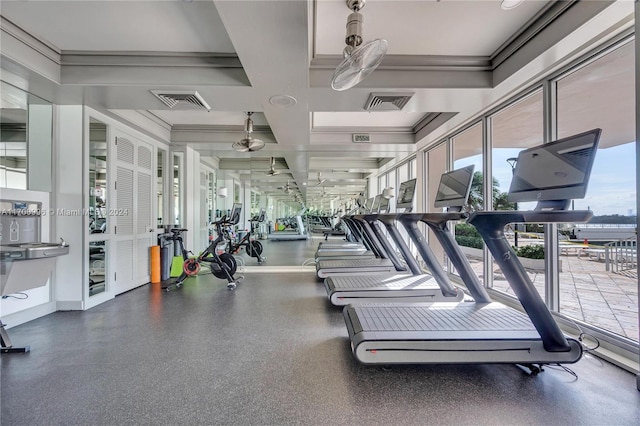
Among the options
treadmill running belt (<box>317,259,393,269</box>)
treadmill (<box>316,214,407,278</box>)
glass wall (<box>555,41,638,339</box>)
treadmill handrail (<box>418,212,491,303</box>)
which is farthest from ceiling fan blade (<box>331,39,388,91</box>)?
treadmill running belt (<box>317,259,393,269</box>)

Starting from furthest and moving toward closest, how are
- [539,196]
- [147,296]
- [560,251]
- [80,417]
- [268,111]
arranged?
[147,296], [268,111], [560,251], [539,196], [80,417]

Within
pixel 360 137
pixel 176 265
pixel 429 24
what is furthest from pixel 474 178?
pixel 176 265

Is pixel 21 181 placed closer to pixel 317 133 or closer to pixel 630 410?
pixel 317 133

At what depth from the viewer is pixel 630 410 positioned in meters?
1.82

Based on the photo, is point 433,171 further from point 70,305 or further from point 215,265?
point 70,305

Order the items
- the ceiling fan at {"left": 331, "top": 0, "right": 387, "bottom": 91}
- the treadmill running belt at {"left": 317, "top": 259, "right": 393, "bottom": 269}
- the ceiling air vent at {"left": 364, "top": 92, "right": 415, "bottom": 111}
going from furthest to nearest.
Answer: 1. the treadmill running belt at {"left": 317, "top": 259, "right": 393, "bottom": 269}
2. the ceiling air vent at {"left": 364, "top": 92, "right": 415, "bottom": 111}
3. the ceiling fan at {"left": 331, "top": 0, "right": 387, "bottom": 91}

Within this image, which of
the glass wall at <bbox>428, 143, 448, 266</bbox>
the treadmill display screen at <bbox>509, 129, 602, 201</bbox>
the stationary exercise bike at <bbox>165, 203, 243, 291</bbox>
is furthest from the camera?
the glass wall at <bbox>428, 143, 448, 266</bbox>

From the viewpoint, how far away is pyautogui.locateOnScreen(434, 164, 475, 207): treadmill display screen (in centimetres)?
261

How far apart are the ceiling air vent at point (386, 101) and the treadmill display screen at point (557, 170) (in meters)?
1.84

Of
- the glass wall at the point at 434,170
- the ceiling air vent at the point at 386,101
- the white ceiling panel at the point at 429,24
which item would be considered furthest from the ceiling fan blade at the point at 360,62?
the glass wall at the point at 434,170

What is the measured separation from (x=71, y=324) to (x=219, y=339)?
75.1 inches

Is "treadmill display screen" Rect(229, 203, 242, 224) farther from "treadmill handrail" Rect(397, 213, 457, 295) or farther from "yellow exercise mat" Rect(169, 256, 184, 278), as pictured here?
"treadmill handrail" Rect(397, 213, 457, 295)

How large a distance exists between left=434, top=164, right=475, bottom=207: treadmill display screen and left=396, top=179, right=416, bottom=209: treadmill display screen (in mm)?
602

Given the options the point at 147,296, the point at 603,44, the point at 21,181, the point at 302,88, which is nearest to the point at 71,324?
the point at 147,296
